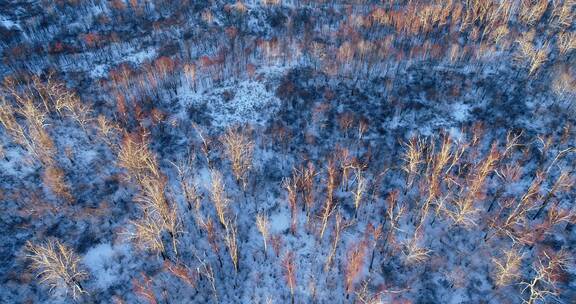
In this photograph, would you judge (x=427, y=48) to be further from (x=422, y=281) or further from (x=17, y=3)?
(x=17, y=3)

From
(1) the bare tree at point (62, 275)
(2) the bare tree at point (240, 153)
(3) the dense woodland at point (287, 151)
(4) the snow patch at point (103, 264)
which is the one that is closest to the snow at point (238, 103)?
(3) the dense woodland at point (287, 151)

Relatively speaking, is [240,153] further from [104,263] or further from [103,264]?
[103,264]

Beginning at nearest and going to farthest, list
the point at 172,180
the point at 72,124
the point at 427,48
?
the point at 172,180 → the point at 72,124 → the point at 427,48

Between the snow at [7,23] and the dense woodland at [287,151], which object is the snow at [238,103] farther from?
the snow at [7,23]

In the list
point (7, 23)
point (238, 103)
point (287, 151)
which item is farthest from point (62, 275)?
point (7, 23)

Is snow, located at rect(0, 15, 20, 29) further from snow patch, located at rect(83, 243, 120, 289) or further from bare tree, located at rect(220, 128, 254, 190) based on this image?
snow patch, located at rect(83, 243, 120, 289)

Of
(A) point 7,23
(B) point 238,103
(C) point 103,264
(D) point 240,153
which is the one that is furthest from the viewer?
(A) point 7,23

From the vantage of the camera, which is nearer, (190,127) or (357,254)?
(357,254)

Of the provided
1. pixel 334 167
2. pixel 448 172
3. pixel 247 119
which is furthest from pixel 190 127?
pixel 448 172
